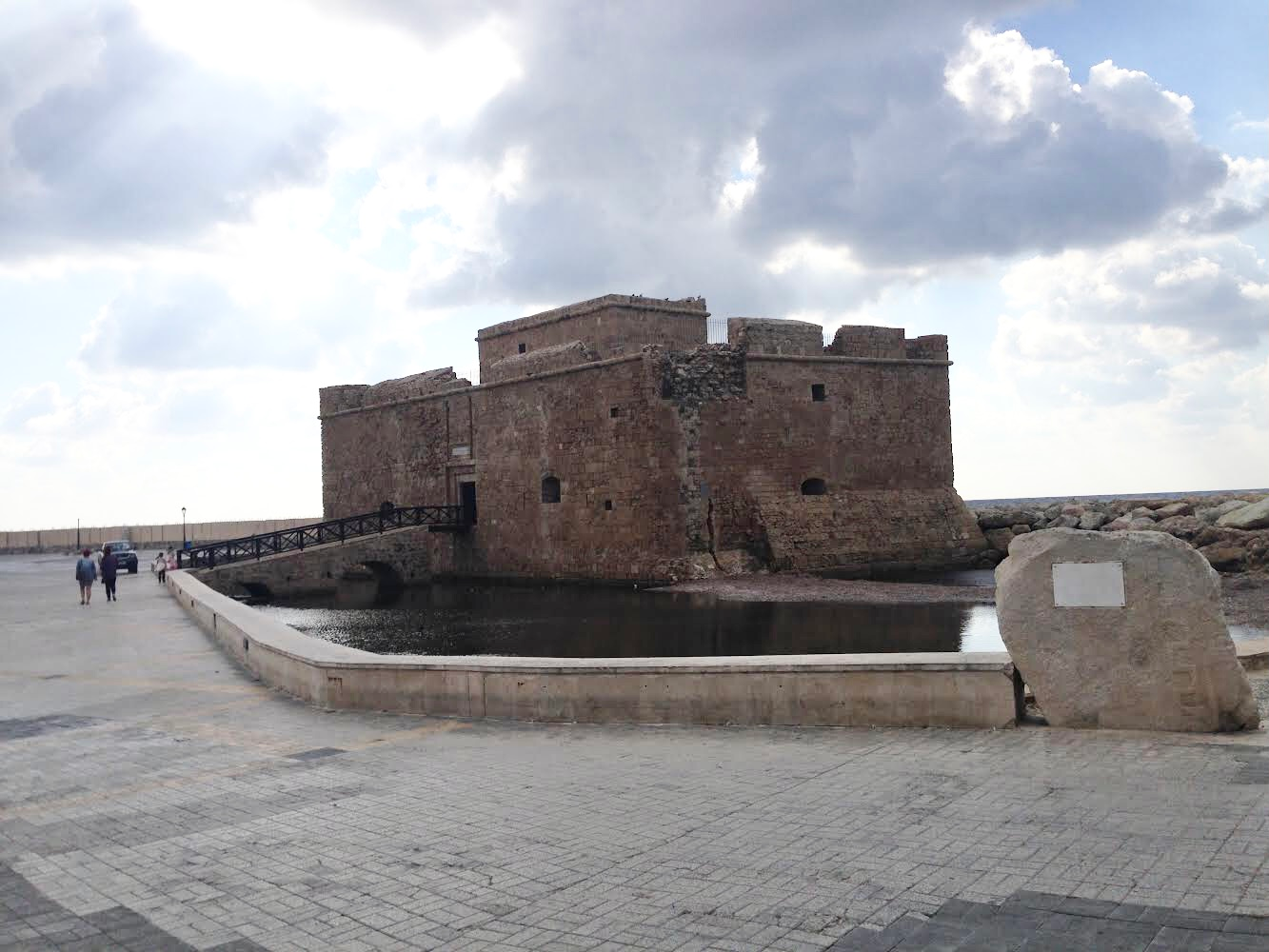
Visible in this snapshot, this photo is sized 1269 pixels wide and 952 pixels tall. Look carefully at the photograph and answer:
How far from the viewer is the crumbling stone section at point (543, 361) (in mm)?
24453

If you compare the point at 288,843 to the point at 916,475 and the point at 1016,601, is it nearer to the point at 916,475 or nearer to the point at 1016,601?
the point at 1016,601

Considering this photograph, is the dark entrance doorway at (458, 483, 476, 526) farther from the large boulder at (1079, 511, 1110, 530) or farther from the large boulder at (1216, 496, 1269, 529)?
the large boulder at (1216, 496, 1269, 529)

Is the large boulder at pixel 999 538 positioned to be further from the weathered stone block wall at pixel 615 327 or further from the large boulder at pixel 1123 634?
the large boulder at pixel 1123 634

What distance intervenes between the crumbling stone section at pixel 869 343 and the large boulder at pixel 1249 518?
7.82 m

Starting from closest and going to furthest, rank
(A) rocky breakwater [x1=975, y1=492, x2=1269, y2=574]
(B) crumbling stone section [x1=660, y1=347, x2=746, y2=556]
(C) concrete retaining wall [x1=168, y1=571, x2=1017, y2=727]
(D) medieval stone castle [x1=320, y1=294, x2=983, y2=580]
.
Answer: (C) concrete retaining wall [x1=168, y1=571, x2=1017, y2=727], (A) rocky breakwater [x1=975, y1=492, x2=1269, y2=574], (B) crumbling stone section [x1=660, y1=347, x2=746, y2=556], (D) medieval stone castle [x1=320, y1=294, x2=983, y2=580]

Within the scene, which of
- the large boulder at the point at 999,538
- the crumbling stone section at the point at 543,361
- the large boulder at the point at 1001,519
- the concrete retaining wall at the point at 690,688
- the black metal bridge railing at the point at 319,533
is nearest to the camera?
the concrete retaining wall at the point at 690,688

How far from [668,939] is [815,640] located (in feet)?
32.7

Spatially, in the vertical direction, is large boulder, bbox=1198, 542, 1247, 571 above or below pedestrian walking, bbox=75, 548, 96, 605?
below

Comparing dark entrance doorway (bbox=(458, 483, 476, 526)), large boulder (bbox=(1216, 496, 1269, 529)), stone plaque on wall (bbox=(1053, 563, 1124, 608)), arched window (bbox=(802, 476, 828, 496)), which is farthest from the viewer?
dark entrance doorway (bbox=(458, 483, 476, 526))

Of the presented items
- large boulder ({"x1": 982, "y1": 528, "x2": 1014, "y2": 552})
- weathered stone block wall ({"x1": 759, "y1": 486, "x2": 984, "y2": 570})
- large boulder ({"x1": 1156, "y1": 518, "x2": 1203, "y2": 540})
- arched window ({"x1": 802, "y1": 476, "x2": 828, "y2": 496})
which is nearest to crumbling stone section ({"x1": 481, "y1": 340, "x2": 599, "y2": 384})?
weathered stone block wall ({"x1": 759, "y1": 486, "x2": 984, "y2": 570})

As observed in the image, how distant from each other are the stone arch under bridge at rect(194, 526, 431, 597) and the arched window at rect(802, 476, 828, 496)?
9.55 metres

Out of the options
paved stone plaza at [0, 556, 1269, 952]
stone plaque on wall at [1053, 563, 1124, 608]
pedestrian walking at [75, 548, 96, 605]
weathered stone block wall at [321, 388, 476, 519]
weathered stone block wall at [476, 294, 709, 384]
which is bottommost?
paved stone plaza at [0, 556, 1269, 952]

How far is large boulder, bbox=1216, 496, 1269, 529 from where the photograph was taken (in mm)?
20359

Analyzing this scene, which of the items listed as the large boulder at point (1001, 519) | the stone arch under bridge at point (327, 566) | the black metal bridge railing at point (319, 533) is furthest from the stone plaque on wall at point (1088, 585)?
the large boulder at point (1001, 519)
